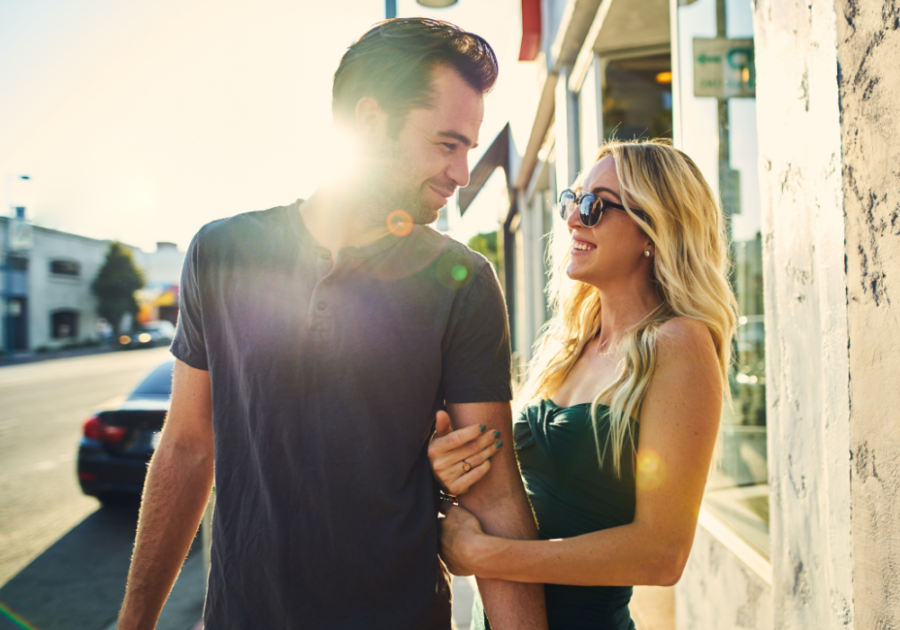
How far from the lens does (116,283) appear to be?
3925 cm

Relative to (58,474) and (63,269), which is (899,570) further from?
(63,269)

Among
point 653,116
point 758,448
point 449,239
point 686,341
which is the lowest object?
point 758,448

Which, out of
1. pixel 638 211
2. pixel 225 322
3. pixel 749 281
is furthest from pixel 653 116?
pixel 225 322

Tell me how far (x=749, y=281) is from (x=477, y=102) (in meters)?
3.51

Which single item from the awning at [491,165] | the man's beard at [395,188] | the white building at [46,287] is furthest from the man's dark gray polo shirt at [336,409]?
the white building at [46,287]

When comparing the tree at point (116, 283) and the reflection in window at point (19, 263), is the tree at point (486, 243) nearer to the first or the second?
the tree at point (116, 283)

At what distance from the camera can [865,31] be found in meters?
1.14

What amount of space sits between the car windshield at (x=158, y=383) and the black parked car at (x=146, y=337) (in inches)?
1438

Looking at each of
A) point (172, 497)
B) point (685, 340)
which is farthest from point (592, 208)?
point (172, 497)

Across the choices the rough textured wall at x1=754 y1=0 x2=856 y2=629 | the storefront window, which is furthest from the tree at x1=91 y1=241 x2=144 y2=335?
the rough textured wall at x1=754 y1=0 x2=856 y2=629

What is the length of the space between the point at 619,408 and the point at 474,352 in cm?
48

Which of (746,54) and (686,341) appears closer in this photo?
(686,341)

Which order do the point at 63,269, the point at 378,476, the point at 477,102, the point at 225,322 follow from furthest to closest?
the point at 63,269 < the point at 477,102 < the point at 225,322 < the point at 378,476

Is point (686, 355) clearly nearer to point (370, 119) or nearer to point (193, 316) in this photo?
point (370, 119)
